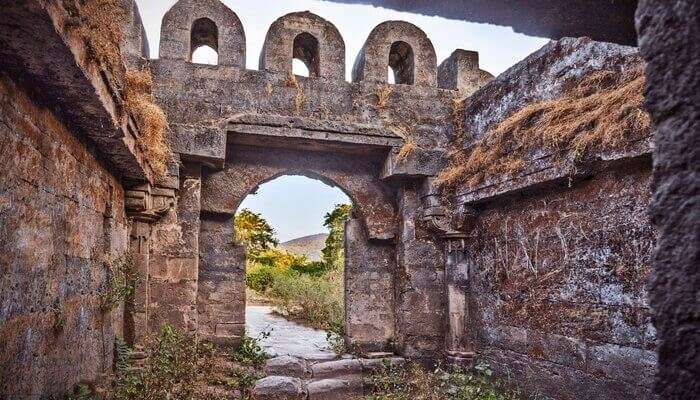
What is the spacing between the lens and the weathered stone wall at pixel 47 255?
2361mm

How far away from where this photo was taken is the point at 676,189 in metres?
0.94

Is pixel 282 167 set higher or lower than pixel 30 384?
higher

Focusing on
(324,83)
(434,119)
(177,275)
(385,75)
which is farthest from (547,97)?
(177,275)

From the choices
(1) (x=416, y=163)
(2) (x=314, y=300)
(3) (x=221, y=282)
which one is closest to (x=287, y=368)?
(3) (x=221, y=282)

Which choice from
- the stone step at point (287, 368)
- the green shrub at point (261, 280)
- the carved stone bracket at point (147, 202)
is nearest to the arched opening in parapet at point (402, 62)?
the carved stone bracket at point (147, 202)

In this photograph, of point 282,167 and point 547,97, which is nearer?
point 547,97

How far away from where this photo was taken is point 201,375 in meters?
5.06

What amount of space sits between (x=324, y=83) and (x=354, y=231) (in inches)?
80.5

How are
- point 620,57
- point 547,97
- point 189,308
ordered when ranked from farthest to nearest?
point 189,308
point 547,97
point 620,57

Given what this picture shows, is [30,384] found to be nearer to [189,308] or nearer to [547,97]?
[189,308]

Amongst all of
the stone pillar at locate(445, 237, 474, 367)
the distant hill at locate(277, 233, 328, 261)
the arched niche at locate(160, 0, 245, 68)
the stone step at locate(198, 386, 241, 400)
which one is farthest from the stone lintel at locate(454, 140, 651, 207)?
the distant hill at locate(277, 233, 328, 261)

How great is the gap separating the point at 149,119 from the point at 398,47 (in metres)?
3.53

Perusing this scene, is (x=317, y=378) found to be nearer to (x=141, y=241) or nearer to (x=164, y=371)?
(x=164, y=371)

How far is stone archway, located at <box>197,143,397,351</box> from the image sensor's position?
615cm
